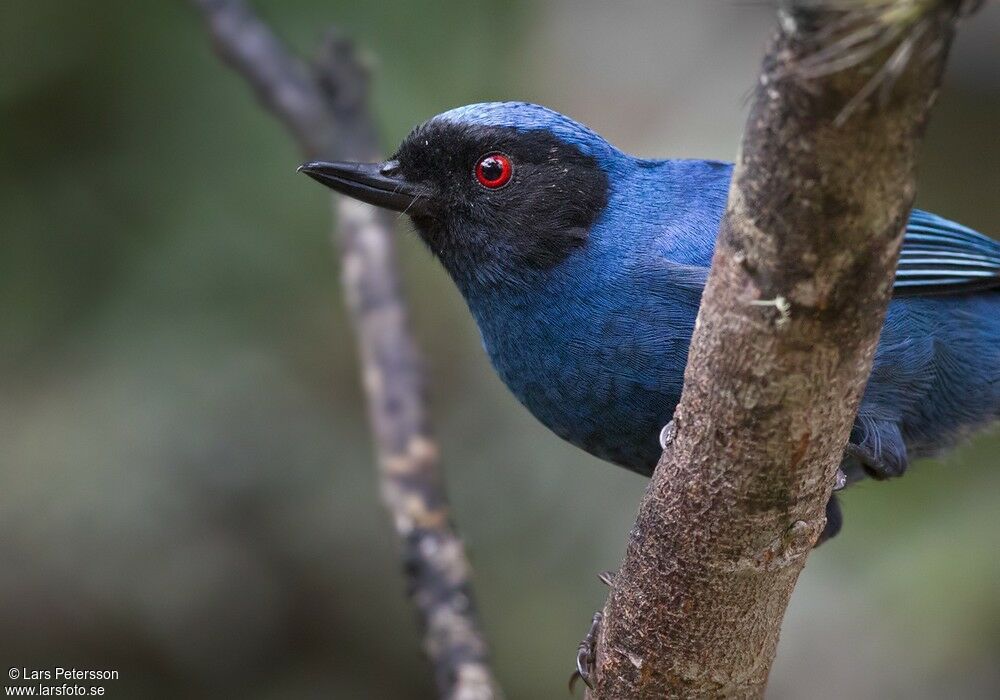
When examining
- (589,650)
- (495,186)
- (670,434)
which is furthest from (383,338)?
(670,434)

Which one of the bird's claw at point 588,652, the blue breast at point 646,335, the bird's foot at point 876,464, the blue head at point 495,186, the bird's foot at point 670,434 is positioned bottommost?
the bird's claw at point 588,652

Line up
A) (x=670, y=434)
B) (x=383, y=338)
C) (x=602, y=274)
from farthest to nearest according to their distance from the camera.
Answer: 1. (x=383, y=338)
2. (x=602, y=274)
3. (x=670, y=434)

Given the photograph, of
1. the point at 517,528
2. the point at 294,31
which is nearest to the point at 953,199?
the point at 517,528

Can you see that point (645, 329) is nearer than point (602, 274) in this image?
Yes

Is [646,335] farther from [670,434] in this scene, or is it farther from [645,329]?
[670,434]

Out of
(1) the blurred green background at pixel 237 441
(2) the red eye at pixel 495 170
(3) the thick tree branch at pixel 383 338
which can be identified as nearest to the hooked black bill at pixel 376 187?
(2) the red eye at pixel 495 170

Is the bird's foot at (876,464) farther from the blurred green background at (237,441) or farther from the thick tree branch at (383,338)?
the blurred green background at (237,441)

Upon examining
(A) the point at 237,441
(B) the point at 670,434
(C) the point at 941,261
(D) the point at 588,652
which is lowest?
(D) the point at 588,652
